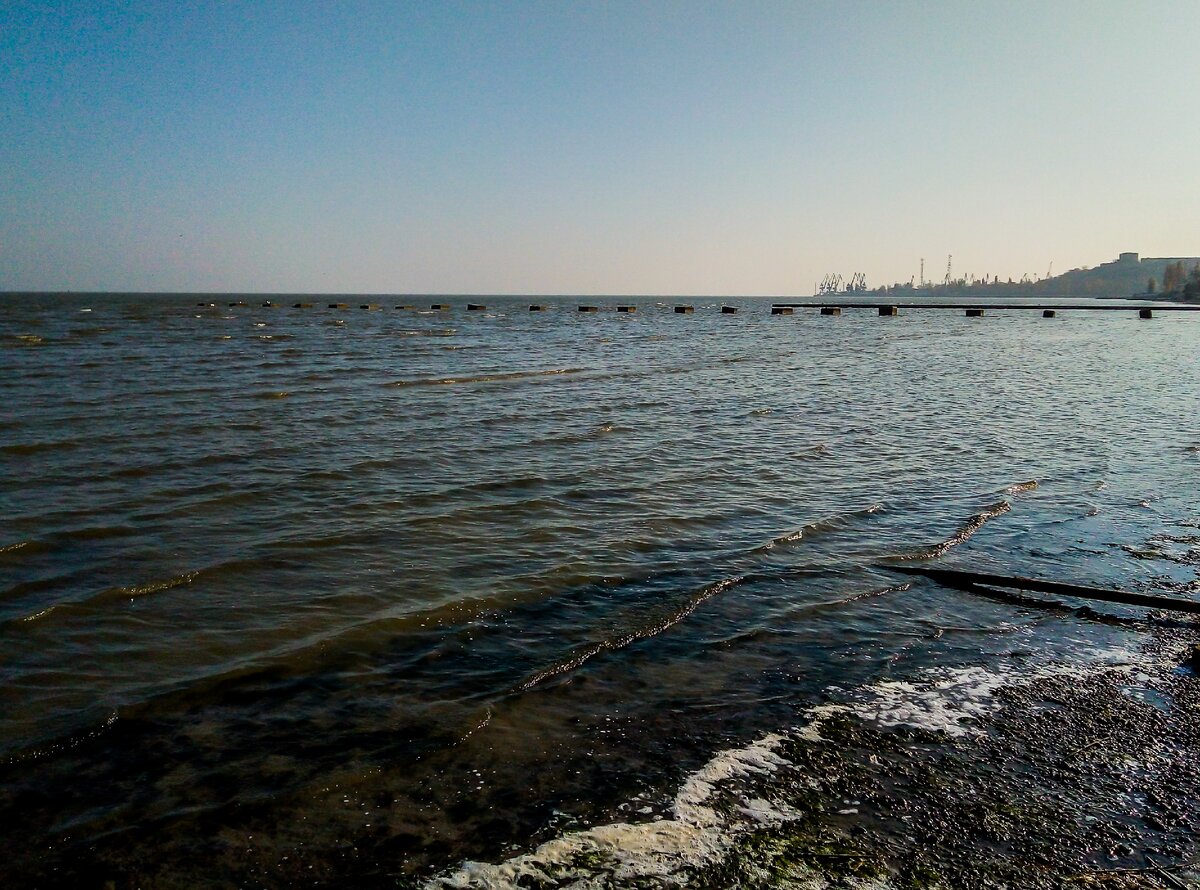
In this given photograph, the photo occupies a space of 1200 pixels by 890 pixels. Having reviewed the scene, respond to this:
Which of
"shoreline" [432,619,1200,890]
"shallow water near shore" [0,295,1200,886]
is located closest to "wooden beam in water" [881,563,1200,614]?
"shallow water near shore" [0,295,1200,886]

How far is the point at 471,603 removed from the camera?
25.1ft

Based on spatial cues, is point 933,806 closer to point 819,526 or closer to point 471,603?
point 471,603

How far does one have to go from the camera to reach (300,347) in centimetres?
3912

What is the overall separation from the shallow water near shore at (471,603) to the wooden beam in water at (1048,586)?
180 millimetres

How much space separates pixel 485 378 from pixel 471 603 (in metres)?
20.6

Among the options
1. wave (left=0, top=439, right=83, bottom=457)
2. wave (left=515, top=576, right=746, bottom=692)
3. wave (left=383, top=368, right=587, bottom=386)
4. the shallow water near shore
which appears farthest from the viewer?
wave (left=383, top=368, right=587, bottom=386)

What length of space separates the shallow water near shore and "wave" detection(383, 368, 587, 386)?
18.7 feet

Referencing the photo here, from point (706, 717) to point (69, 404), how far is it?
1973 cm

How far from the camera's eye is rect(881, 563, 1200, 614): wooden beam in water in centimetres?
722

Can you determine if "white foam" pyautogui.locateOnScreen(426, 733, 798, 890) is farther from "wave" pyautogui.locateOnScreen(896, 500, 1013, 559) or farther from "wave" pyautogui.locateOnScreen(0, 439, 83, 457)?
"wave" pyautogui.locateOnScreen(0, 439, 83, 457)

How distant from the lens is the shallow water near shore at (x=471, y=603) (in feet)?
14.6

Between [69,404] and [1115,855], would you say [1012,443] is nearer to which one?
[1115,855]

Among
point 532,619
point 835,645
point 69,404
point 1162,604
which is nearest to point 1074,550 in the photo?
point 1162,604

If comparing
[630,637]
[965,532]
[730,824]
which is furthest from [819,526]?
[730,824]
